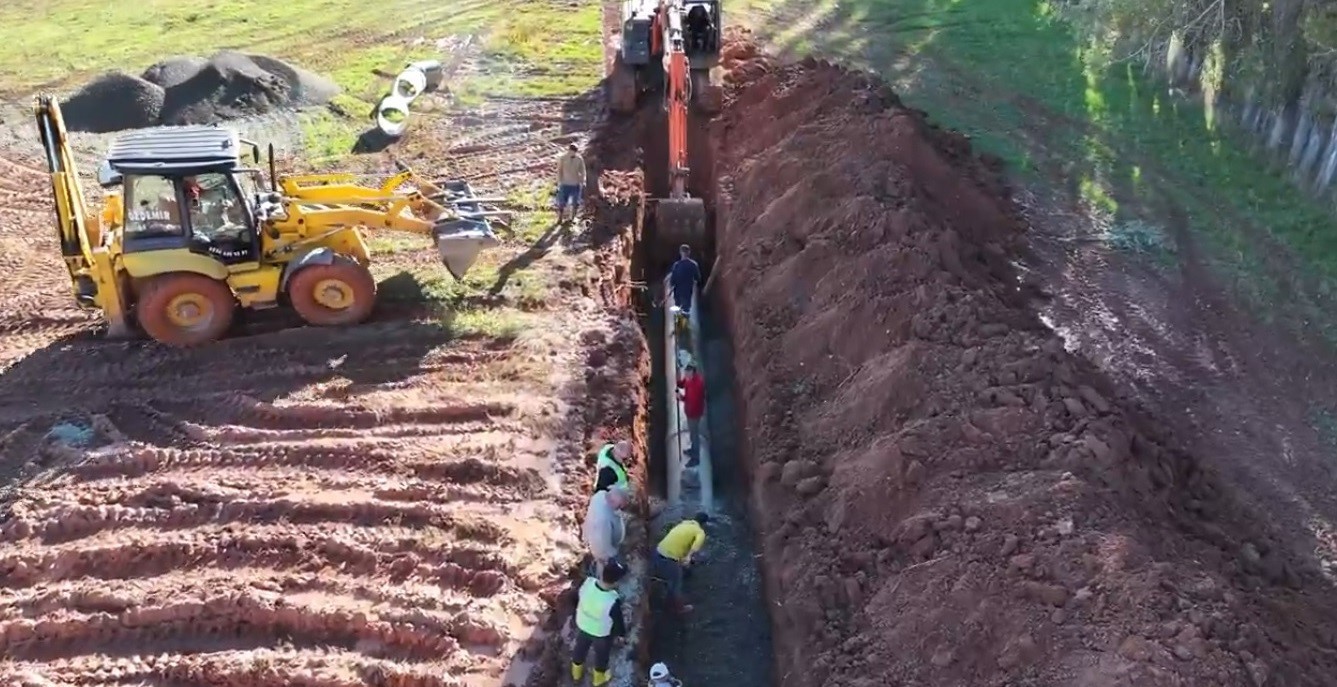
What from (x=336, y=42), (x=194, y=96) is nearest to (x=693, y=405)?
(x=194, y=96)

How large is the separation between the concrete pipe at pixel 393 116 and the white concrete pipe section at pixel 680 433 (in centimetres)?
628

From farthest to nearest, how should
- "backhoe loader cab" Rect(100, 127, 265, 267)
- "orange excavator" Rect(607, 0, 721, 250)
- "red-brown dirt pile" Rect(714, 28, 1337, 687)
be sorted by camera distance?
"orange excavator" Rect(607, 0, 721, 250) → "backhoe loader cab" Rect(100, 127, 265, 267) → "red-brown dirt pile" Rect(714, 28, 1337, 687)

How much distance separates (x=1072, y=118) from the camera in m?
17.2

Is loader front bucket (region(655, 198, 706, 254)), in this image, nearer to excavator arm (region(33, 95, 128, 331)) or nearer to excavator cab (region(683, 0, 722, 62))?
excavator cab (region(683, 0, 722, 62))

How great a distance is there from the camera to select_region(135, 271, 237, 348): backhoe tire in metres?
12.0

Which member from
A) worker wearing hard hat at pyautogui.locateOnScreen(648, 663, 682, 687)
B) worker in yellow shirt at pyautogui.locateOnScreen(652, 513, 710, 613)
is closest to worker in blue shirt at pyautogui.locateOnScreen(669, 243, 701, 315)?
worker in yellow shirt at pyautogui.locateOnScreen(652, 513, 710, 613)

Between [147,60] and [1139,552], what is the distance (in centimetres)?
1995

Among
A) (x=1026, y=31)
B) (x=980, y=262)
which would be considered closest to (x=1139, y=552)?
(x=980, y=262)

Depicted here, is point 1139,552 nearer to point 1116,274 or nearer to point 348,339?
point 1116,274

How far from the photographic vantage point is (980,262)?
12.5m

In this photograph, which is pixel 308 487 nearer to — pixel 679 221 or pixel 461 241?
pixel 461 241

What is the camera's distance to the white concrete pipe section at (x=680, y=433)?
11.3 m

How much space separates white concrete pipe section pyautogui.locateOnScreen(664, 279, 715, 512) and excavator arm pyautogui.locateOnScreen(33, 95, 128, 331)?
609 centimetres

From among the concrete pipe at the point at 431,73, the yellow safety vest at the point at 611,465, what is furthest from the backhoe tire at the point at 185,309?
the concrete pipe at the point at 431,73
